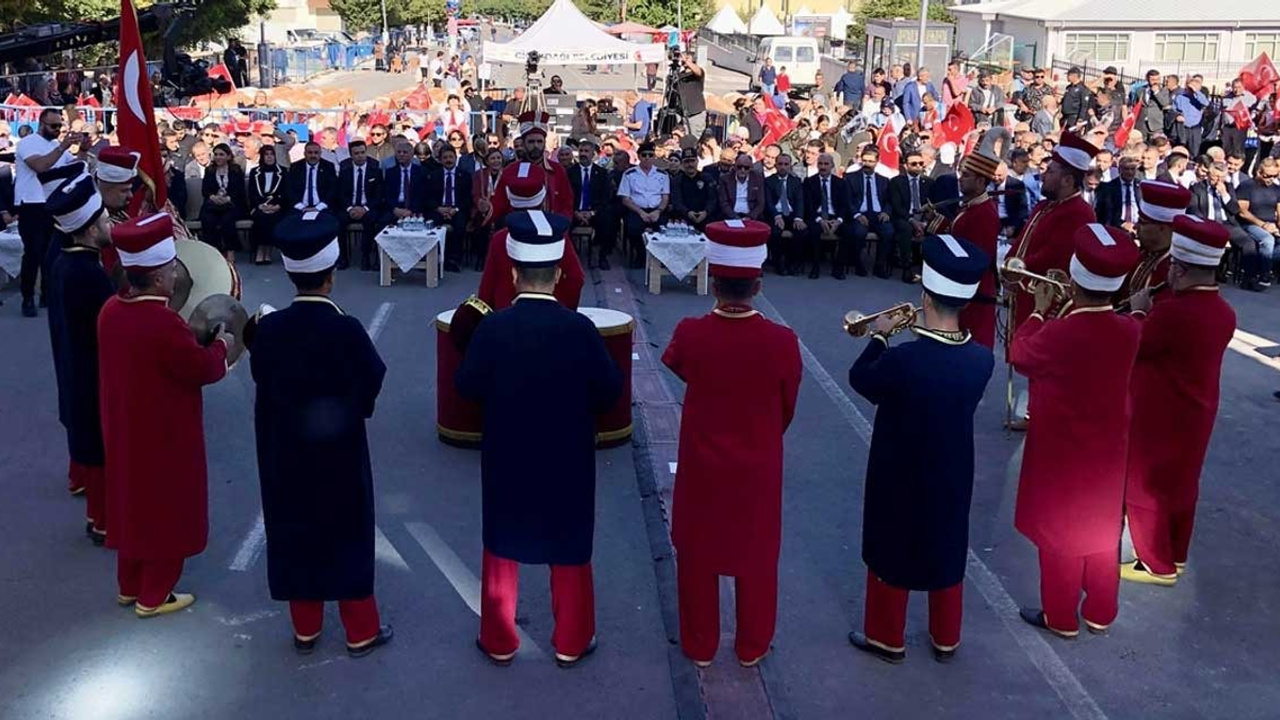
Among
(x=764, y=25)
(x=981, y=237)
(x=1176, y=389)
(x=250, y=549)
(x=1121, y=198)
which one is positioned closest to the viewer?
(x=1176, y=389)

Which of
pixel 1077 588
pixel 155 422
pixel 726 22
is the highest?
pixel 726 22

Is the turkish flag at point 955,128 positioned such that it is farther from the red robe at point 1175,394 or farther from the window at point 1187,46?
the window at point 1187,46

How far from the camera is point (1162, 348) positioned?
6.58 meters

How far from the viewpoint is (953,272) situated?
5.41 metres

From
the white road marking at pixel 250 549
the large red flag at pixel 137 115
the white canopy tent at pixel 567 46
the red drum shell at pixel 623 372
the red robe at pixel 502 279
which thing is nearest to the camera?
the white road marking at pixel 250 549

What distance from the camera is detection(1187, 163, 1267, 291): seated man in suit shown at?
14.9m

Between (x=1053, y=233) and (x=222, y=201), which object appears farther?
(x=222, y=201)

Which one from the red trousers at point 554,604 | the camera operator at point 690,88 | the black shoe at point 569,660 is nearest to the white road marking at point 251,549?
the red trousers at point 554,604

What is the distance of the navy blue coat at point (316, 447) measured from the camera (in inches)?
219

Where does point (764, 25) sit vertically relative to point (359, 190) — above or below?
above

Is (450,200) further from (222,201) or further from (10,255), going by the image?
(10,255)

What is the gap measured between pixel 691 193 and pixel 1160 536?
31.8 feet

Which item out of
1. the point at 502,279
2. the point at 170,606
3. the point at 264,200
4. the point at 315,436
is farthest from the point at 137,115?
the point at 264,200

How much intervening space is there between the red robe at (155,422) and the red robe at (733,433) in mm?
2135
